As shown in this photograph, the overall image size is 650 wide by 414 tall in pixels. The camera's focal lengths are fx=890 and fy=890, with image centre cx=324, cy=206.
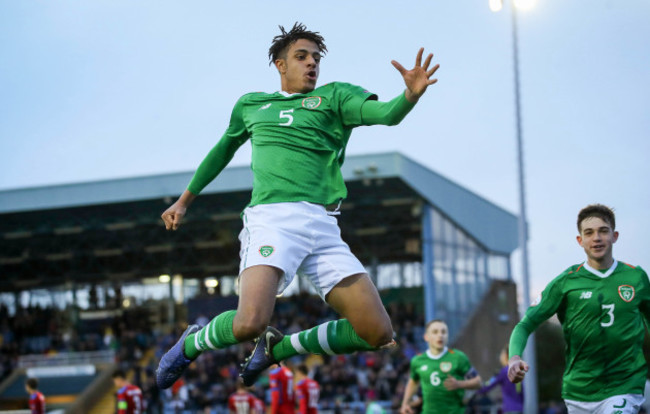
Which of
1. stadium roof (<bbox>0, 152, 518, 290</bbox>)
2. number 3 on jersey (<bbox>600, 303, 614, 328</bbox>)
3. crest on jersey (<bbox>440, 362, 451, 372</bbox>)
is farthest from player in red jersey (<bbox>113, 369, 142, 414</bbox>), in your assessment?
stadium roof (<bbox>0, 152, 518, 290</bbox>)

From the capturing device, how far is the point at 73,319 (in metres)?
39.0

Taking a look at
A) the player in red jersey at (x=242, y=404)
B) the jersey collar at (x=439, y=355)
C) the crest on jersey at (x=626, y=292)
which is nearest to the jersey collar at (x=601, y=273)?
the crest on jersey at (x=626, y=292)

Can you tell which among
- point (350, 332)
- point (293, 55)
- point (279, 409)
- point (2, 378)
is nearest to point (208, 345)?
point (350, 332)

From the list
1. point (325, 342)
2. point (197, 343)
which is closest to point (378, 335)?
point (325, 342)

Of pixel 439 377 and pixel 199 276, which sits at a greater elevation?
pixel 199 276

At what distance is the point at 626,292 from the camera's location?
18.6 ft

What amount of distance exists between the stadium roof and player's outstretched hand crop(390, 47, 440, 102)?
65.2 feet

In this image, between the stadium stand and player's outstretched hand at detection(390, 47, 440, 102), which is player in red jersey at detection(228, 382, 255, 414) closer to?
the stadium stand

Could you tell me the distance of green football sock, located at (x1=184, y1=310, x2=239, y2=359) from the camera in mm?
5363

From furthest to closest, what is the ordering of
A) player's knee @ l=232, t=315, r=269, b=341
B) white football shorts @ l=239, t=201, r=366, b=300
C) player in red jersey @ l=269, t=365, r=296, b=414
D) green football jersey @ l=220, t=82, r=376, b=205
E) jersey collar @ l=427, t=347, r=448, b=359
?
1. player in red jersey @ l=269, t=365, r=296, b=414
2. jersey collar @ l=427, t=347, r=448, b=359
3. green football jersey @ l=220, t=82, r=376, b=205
4. white football shorts @ l=239, t=201, r=366, b=300
5. player's knee @ l=232, t=315, r=269, b=341

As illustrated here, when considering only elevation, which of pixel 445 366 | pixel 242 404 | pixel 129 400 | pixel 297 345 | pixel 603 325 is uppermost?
pixel 603 325

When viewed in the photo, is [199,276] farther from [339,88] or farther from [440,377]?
[339,88]

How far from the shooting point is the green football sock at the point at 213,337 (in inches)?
211

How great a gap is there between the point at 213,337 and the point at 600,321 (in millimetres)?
2451
